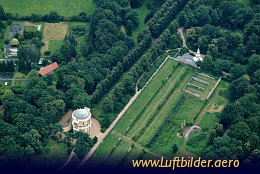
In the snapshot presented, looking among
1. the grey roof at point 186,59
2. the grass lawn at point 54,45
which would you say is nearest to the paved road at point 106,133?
the grey roof at point 186,59

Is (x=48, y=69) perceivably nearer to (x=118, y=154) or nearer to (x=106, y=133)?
(x=106, y=133)

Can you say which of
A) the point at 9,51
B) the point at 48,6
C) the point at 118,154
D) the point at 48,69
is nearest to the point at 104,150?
the point at 118,154

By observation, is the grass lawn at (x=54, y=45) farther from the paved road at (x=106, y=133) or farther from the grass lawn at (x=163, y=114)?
the grass lawn at (x=163, y=114)

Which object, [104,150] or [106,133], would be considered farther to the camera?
[106,133]

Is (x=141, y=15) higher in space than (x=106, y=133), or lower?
higher

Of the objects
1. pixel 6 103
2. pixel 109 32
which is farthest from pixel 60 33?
pixel 6 103

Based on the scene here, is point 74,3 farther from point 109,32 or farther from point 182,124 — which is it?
point 182,124
